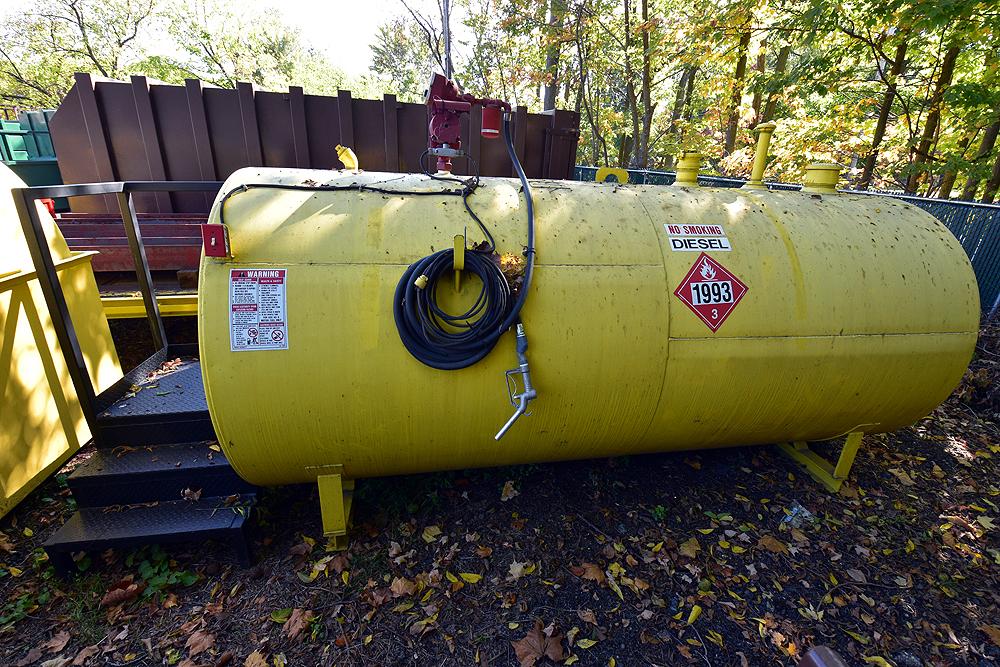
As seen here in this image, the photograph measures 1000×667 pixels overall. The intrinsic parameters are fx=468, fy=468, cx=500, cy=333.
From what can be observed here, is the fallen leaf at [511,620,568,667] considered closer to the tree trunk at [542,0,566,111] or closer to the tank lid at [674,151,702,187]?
the tank lid at [674,151,702,187]

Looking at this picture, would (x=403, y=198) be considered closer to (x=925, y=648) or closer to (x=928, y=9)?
(x=925, y=648)

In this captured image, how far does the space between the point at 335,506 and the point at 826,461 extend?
12.7ft

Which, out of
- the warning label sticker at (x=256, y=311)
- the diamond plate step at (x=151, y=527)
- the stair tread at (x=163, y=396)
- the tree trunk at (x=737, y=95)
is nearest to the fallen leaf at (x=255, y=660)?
the diamond plate step at (x=151, y=527)

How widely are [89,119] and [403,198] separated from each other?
490 centimetres

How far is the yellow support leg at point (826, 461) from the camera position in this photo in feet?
11.7

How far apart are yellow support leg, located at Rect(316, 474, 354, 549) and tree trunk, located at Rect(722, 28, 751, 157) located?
487 inches

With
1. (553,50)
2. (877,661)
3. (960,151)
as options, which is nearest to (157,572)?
(877,661)

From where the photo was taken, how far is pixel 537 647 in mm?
2551

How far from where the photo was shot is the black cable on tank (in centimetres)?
241

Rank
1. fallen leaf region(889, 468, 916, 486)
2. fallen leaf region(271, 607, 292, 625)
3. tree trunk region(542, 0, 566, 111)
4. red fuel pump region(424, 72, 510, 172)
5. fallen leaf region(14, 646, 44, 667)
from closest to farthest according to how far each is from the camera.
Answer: fallen leaf region(14, 646, 44, 667), fallen leaf region(271, 607, 292, 625), red fuel pump region(424, 72, 510, 172), fallen leaf region(889, 468, 916, 486), tree trunk region(542, 0, 566, 111)

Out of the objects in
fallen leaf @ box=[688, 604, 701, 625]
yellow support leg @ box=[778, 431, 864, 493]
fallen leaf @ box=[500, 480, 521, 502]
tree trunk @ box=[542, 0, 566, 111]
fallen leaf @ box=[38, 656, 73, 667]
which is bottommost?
fallen leaf @ box=[38, 656, 73, 667]

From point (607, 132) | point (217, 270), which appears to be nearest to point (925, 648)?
point (217, 270)

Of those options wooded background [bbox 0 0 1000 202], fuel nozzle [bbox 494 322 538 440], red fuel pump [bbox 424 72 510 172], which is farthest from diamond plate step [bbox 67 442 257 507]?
wooded background [bbox 0 0 1000 202]

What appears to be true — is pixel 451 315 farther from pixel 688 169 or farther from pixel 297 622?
pixel 688 169
